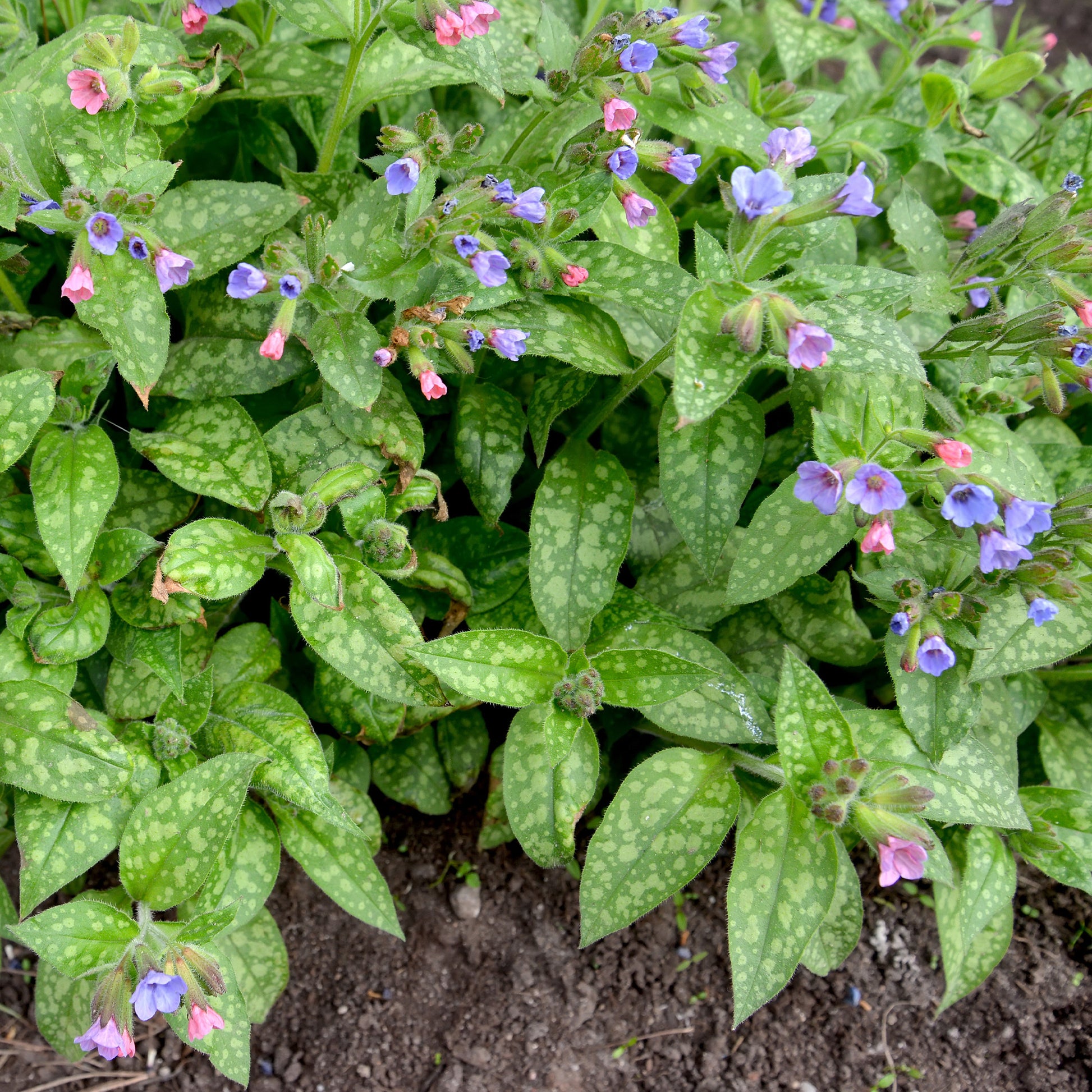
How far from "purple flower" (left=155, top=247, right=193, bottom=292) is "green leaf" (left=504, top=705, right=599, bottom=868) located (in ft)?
3.77

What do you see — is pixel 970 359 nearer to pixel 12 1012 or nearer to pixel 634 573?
pixel 634 573

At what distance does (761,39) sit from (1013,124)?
87 cm

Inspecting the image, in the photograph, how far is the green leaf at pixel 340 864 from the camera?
226 centimetres

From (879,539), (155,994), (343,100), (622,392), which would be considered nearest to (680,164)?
(622,392)

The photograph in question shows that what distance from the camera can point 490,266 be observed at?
194cm

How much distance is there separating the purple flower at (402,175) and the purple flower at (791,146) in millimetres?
698

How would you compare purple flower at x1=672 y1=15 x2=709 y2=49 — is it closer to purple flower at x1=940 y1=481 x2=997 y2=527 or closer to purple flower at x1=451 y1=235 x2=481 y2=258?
purple flower at x1=451 y1=235 x2=481 y2=258

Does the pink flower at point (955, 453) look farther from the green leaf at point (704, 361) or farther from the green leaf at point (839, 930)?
the green leaf at point (839, 930)

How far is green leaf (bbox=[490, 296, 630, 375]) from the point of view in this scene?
2.09 m

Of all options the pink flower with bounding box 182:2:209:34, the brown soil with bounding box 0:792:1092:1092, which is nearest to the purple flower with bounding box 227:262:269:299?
the pink flower with bounding box 182:2:209:34

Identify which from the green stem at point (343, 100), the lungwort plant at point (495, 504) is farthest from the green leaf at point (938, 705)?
→ the green stem at point (343, 100)

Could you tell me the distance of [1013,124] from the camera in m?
3.25

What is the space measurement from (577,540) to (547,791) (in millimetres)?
563

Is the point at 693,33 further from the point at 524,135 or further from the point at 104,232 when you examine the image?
the point at 104,232
